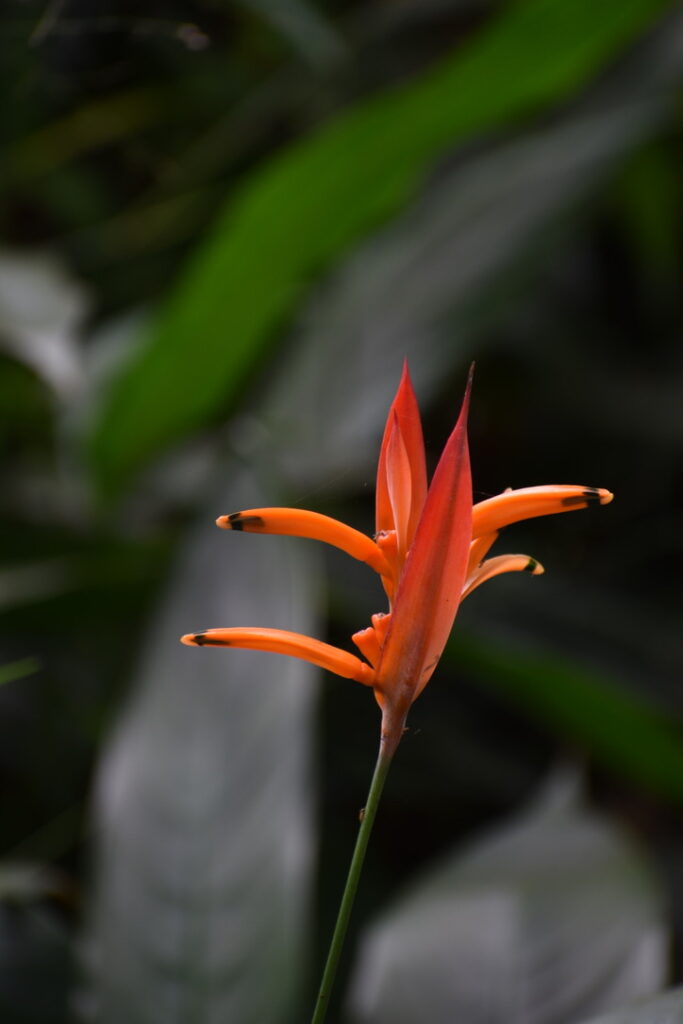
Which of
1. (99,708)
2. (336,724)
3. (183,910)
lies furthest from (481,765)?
(183,910)

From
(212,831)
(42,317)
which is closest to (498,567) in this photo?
(212,831)

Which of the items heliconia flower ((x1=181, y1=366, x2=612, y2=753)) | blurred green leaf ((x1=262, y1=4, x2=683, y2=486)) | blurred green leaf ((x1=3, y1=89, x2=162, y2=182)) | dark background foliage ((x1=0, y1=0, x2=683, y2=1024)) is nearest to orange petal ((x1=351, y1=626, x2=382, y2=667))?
heliconia flower ((x1=181, y1=366, x2=612, y2=753))

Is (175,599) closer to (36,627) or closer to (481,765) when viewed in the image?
(36,627)

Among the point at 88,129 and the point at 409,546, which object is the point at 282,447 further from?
the point at 409,546

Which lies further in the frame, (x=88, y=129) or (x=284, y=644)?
(x=88, y=129)

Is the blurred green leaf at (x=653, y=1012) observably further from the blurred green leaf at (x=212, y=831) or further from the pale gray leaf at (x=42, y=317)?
the pale gray leaf at (x=42, y=317)

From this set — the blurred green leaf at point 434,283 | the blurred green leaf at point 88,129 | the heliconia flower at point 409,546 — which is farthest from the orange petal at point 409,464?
the blurred green leaf at point 434,283
